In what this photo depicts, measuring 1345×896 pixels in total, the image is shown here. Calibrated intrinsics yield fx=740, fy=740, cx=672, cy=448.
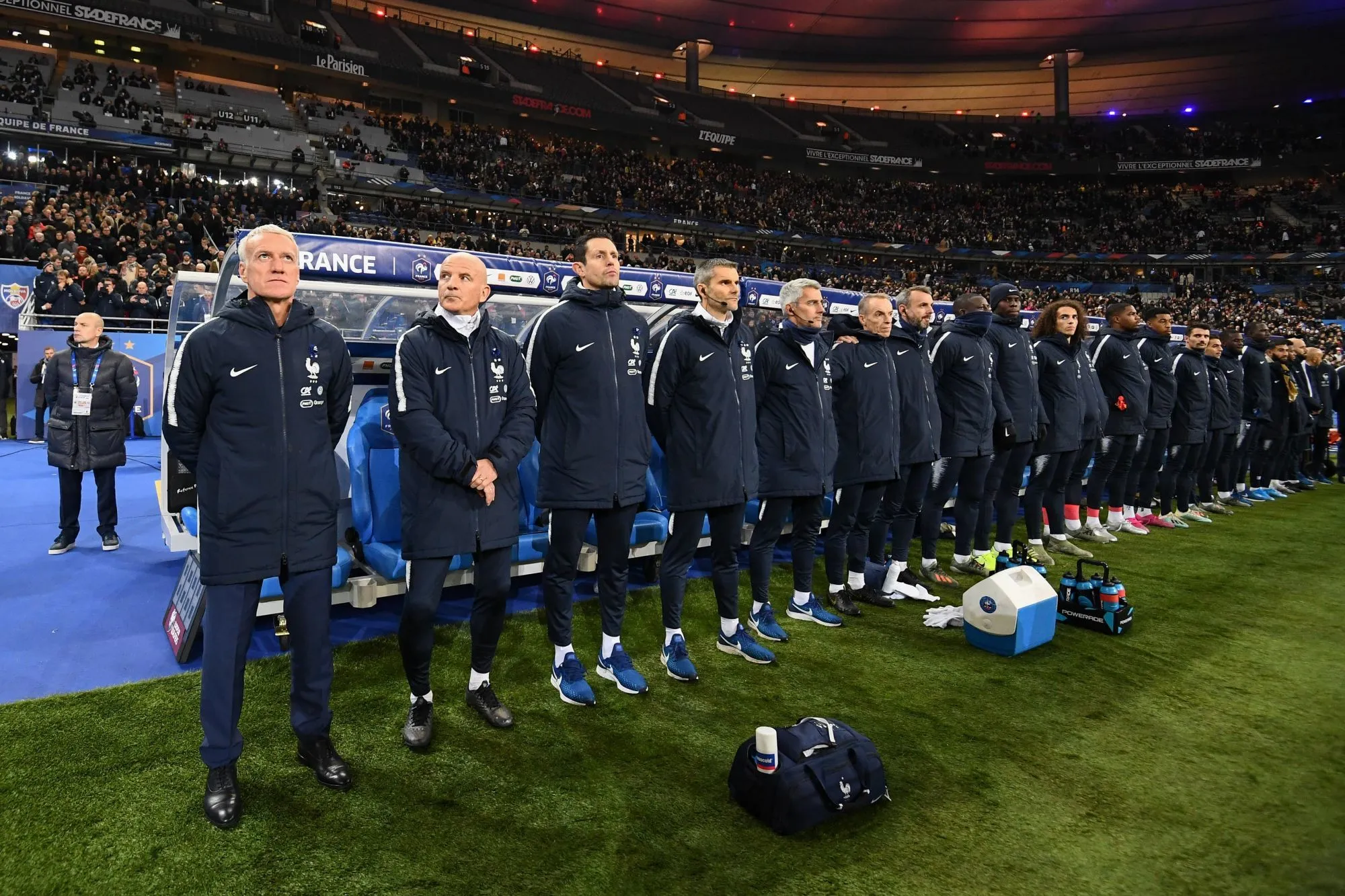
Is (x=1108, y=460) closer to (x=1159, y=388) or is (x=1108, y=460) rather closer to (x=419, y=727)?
(x=1159, y=388)

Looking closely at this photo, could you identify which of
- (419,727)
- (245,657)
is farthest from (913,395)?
(245,657)

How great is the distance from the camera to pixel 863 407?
188 inches

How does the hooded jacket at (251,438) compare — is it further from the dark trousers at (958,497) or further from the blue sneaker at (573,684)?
the dark trousers at (958,497)

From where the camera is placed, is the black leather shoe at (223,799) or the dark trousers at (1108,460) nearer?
the black leather shoe at (223,799)

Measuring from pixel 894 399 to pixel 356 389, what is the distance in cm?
343

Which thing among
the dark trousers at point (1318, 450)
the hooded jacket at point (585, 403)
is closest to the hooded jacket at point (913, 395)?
the hooded jacket at point (585, 403)

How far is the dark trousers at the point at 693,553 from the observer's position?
387 centimetres

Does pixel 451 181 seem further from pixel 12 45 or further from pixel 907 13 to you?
pixel 907 13

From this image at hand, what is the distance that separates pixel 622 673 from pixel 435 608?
1077 mm

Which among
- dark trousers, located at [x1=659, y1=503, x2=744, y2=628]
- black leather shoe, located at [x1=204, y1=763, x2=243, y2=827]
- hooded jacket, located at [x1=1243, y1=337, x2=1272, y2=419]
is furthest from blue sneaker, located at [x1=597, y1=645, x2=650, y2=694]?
hooded jacket, located at [x1=1243, y1=337, x2=1272, y2=419]

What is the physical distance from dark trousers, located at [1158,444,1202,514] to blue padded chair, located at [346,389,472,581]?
24.8 feet

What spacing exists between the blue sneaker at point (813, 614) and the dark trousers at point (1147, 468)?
15.3 ft

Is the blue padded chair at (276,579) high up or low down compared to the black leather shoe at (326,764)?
up

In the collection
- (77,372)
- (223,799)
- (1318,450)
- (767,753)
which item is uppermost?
(77,372)
